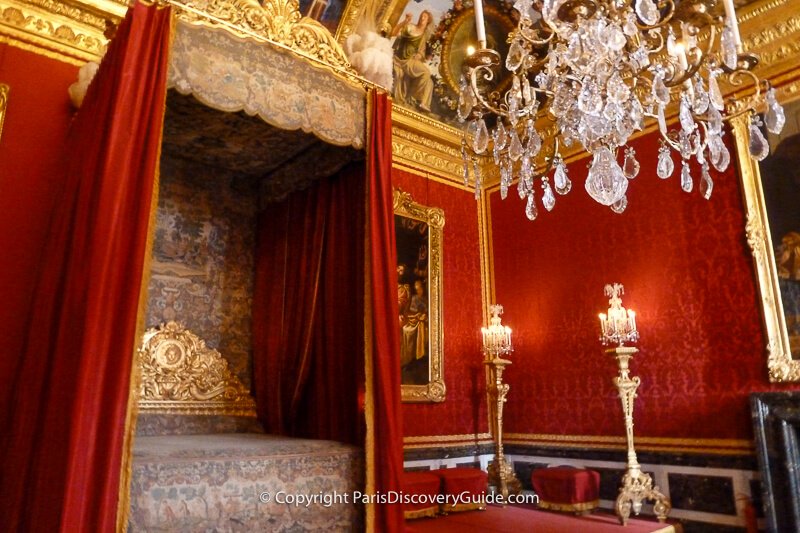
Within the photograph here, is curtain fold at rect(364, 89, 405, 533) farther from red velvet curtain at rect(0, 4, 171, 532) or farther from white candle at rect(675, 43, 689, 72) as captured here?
white candle at rect(675, 43, 689, 72)

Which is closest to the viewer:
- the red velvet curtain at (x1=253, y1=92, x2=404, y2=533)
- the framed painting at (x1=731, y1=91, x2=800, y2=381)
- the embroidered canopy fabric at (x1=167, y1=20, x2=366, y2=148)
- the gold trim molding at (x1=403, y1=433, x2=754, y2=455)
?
the embroidered canopy fabric at (x1=167, y1=20, x2=366, y2=148)

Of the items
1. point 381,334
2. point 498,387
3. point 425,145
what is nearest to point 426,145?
point 425,145

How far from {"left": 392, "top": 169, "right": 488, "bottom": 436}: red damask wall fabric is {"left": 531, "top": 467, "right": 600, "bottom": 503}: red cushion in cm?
121

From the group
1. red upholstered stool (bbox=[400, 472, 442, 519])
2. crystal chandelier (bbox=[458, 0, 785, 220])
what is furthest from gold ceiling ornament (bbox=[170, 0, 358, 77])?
red upholstered stool (bbox=[400, 472, 442, 519])

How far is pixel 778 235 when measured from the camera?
15.7 ft

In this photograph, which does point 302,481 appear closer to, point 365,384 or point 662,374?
point 365,384

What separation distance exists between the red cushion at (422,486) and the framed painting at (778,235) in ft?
9.71

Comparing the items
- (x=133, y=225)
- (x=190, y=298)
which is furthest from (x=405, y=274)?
(x=133, y=225)

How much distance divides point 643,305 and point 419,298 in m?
2.31

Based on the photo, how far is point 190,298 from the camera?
15.3 ft

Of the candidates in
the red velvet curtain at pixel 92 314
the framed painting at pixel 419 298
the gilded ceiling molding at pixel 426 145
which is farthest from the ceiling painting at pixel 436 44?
the red velvet curtain at pixel 92 314

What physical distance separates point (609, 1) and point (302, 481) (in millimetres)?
3240

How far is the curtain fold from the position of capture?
3418 mm

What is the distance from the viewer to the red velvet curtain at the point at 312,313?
4031mm
